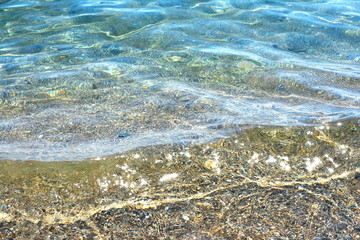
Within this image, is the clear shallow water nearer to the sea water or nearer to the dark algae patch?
the sea water

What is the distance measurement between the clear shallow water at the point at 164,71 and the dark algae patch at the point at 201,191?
0.19 m

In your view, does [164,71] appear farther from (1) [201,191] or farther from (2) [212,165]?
(1) [201,191]

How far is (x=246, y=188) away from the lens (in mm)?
2033

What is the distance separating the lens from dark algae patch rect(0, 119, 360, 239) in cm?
174

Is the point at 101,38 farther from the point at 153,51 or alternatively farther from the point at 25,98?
the point at 25,98

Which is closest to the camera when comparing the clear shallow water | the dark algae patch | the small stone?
the dark algae patch

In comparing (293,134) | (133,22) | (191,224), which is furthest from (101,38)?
(191,224)

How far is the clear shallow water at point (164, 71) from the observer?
2676 millimetres

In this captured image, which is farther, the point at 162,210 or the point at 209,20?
the point at 209,20

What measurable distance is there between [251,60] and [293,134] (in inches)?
86.1

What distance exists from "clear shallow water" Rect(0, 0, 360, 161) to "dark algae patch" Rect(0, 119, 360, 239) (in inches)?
7.4

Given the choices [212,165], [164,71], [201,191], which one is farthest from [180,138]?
[164,71]

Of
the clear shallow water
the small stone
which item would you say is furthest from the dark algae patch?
the clear shallow water

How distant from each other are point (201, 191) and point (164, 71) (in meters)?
2.46
